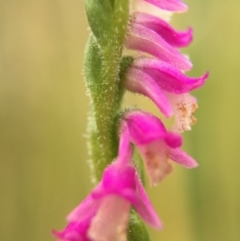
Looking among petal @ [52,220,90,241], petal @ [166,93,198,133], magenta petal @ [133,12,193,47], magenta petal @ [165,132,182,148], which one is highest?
magenta petal @ [133,12,193,47]

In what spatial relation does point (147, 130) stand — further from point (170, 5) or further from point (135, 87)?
point (170, 5)

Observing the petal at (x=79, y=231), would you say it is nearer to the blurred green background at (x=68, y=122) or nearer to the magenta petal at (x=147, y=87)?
the magenta petal at (x=147, y=87)

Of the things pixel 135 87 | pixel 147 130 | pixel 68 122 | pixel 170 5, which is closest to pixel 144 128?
pixel 147 130

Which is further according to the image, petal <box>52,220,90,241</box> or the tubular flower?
the tubular flower

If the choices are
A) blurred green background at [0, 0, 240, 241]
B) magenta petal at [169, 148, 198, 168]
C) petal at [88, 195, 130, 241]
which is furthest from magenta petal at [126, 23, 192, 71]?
blurred green background at [0, 0, 240, 241]

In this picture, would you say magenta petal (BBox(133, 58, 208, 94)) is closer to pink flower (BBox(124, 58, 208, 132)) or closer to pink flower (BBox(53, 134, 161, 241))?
pink flower (BBox(124, 58, 208, 132))

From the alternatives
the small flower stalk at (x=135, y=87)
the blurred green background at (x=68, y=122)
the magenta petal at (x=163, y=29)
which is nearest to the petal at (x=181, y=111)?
the small flower stalk at (x=135, y=87)

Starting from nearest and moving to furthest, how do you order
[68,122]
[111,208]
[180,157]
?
[111,208] < [180,157] < [68,122]

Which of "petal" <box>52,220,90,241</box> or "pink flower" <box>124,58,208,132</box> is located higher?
"pink flower" <box>124,58,208,132</box>
